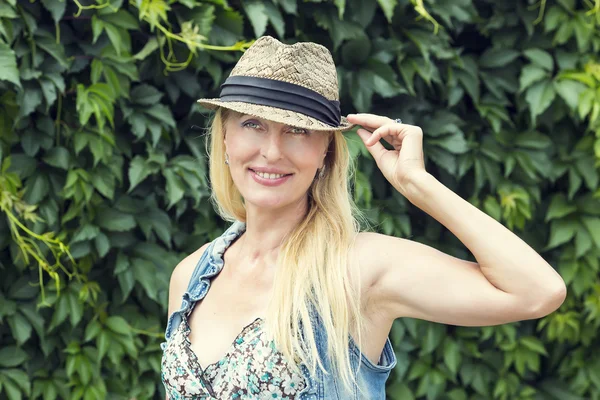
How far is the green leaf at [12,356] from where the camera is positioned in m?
2.57

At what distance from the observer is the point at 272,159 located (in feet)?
5.98

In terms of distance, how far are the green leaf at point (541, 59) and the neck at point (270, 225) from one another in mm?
1404

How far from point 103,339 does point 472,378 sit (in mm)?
1380

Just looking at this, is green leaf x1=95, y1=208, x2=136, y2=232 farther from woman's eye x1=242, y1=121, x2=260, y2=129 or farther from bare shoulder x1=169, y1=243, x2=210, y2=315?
woman's eye x1=242, y1=121, x2=260, y2=129

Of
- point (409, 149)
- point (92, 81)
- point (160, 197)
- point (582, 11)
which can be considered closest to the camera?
point (409, 149)

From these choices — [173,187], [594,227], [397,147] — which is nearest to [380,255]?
[397,147]

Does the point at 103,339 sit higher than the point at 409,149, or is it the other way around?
the point at 409,149

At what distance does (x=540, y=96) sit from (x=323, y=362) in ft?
5.31

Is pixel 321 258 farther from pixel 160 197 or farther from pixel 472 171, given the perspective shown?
pixel 472 171

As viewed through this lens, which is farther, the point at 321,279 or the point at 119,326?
the point at 119,326

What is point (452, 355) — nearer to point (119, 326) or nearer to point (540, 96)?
point (540, 96)

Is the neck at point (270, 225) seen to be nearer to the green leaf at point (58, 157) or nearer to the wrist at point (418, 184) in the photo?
the wrist at point (418, 184)

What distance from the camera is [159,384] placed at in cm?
277

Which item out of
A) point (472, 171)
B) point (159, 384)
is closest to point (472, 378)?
point (472, 171)
